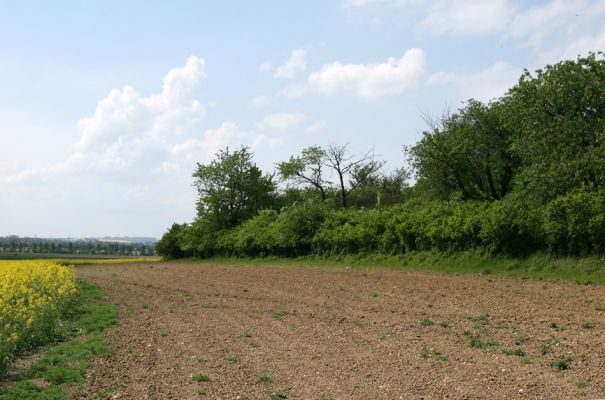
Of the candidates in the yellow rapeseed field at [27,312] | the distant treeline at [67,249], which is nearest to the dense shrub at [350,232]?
the yellow rapeseed field at [27,312]

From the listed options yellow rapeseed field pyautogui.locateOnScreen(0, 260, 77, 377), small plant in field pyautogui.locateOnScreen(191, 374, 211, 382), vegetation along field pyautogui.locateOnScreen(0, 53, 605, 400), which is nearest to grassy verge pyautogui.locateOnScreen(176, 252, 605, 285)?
vegetation along field pyautogui.locateOnScreen(0, 53, 605, 400)

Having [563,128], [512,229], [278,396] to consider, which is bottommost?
[278,396]

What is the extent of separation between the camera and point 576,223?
819 inches

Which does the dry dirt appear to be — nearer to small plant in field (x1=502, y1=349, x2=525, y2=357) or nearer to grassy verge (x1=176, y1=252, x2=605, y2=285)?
small plant in field (x1=502, y1=349, x2=525, y2=357)

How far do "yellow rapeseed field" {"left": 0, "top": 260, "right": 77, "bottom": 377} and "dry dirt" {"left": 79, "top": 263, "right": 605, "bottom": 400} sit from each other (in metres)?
1.36

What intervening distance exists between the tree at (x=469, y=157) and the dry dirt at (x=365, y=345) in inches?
670

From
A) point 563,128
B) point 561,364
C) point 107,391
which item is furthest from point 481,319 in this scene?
point 563,128

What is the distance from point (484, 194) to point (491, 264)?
13.9m

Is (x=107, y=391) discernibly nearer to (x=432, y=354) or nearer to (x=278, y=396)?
(x=278, y=396)

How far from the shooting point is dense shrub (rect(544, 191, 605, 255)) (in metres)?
20.2

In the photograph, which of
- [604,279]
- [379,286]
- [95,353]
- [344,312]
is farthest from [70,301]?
[604,279]

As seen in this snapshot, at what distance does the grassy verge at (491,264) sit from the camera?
792 inches

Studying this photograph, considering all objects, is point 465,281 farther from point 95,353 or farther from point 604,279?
point 95,353

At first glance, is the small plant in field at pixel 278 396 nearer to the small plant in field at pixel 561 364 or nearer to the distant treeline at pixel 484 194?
the small plant in field at pixel 561 364
